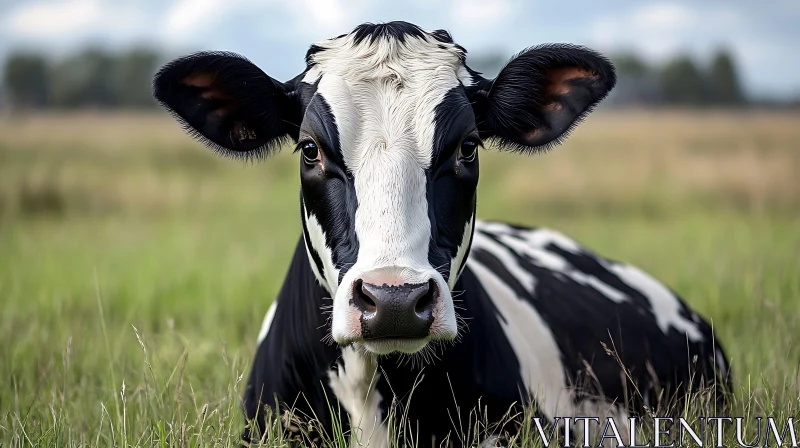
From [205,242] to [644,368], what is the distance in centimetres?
800

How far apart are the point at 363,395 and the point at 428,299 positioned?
899 mm

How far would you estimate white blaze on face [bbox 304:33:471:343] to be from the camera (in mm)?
3066

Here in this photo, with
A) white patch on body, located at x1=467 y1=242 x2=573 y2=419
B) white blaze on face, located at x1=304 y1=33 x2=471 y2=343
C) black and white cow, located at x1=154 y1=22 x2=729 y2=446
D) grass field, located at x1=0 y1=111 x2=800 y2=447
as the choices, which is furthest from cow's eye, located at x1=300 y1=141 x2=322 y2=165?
white patch on body, located at x1=467 y1=242 x2=573 y2=419

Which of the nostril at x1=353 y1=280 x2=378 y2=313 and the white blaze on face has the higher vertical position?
the white blaze on face

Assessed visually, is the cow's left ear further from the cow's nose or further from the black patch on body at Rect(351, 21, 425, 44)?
the cow's nose

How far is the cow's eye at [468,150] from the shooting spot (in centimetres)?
358

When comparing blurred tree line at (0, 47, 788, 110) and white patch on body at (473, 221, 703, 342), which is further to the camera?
blurred tree line at (0, 47, 788, 110)

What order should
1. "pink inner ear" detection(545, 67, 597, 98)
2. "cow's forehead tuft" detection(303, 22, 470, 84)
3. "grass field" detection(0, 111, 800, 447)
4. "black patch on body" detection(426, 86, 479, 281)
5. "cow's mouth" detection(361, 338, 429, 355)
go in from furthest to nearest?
1. "grass field" detection(0, 111, 800, 447)
2. "pink inner ear" detection(545, 67, 597, 98)
3. "cow's forehead tuft" detection(303, 22, 470, 84)
4. "black patch on body" detection(426, 86, 479, 281)
5. "cow's mouth" detection(361, 338, 429, 355)

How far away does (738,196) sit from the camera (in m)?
16.3

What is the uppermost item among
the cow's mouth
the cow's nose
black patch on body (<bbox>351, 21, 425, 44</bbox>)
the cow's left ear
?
black patch on body (<bbox>351, 21, 425, 44</bbox>)

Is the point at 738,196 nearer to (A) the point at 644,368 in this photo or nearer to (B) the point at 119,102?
(A) the point at 644,368

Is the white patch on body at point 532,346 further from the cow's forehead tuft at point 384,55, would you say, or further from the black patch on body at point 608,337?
the cow's forehead tuft at point 384,55

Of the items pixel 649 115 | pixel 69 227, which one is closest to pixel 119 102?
pixel 649 115

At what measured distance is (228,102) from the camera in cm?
391
